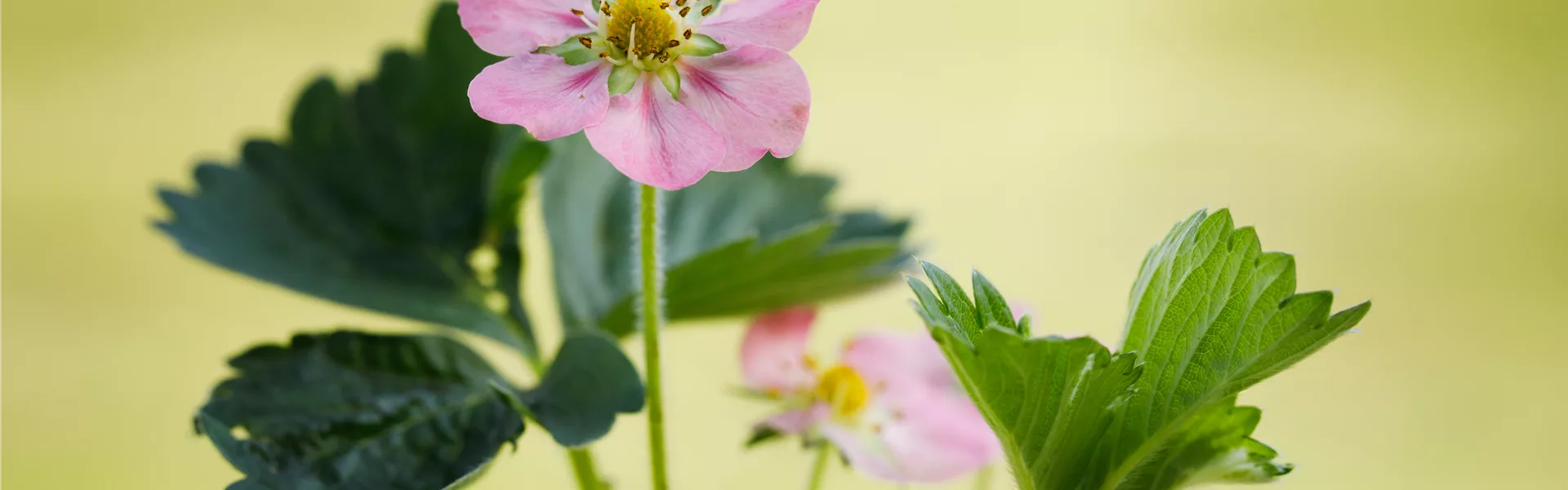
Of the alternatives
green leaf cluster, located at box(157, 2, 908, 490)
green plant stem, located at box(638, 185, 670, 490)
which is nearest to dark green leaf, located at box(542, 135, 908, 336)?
green leaf cluster, located at box(157, 2, 908, 490)

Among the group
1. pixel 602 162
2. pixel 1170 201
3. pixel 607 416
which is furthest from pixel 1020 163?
pixel 607 416

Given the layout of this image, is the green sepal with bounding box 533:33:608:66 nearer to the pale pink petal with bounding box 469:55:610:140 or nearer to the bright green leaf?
the pale pink petal with bounding box 469:55:610:140

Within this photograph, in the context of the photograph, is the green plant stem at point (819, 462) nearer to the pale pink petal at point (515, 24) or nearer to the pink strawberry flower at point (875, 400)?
the pink strawberry flower at point (875, 400)

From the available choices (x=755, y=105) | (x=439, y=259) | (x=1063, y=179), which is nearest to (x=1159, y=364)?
(x=755, y=105)

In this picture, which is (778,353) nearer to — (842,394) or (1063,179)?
(842,394)

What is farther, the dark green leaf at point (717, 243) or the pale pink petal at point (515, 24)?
the dark green leaf at point (717, 243)

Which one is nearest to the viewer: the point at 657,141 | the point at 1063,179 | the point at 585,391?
the point at 657,141

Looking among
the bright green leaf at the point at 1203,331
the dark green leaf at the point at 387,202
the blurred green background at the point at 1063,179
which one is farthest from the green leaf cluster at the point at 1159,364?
the blurred green background at the point at 1063,179

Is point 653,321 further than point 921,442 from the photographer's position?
No
